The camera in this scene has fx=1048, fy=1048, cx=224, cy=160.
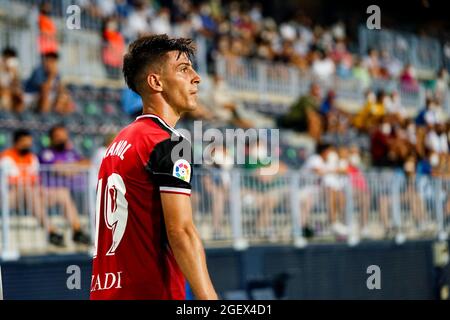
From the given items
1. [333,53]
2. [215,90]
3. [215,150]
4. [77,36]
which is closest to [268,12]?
[333,53]

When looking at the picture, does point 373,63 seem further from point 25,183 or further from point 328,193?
point 25,183

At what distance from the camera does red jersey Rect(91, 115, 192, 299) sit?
500cm

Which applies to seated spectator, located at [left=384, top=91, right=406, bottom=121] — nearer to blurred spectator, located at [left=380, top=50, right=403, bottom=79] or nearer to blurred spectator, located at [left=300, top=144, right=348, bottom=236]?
blurred spectator, located at [left=380, top=50, right=403, bottom=79]

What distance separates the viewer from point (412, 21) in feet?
92.9

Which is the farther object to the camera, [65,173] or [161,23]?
[161,23]

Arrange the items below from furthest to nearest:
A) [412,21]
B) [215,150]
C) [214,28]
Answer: [412,21] < [214,28] < [215,150]

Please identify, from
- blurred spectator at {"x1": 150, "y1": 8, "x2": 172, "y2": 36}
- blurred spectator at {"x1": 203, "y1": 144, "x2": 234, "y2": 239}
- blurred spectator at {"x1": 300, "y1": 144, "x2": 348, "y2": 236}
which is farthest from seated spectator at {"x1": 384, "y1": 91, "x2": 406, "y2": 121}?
blurred spectator at {"x1": 203, "y1": 144, "x2": 234, "y2": 239}

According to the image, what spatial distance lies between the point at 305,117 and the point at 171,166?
45.4 ft

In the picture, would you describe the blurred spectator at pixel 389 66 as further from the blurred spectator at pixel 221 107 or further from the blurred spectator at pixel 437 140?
the blurred spectator at pixel 221 107

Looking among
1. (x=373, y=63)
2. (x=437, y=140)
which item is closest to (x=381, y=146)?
(x=437, y=140)

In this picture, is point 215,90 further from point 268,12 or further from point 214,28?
point 268,12

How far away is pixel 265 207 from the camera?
14.0 m

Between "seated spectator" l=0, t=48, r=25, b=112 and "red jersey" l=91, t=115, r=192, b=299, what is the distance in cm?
859
